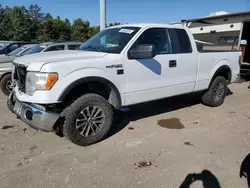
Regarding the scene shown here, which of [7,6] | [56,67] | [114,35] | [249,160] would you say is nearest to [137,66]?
[114,35]

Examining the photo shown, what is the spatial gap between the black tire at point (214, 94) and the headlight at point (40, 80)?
160 inches

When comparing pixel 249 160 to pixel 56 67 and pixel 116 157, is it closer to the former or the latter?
pixel 116 157

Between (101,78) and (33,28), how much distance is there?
43125 mm

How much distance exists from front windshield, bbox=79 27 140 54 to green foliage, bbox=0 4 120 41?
35.8 metres

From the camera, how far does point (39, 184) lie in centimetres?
273

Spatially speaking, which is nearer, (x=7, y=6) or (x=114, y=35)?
(x=114, y=35)

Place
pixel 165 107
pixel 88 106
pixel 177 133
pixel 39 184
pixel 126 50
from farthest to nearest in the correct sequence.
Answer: pixel 165 107, pixel 177 133, pixel 126 50, pixel 88 106, pixel 39 184

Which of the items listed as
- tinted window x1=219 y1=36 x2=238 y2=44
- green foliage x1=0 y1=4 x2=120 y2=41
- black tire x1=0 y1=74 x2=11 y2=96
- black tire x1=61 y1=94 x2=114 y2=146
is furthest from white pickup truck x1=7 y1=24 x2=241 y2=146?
green foliage x1=0 y1=4 x2=120 y2=41

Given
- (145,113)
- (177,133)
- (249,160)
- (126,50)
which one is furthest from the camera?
(145,113)

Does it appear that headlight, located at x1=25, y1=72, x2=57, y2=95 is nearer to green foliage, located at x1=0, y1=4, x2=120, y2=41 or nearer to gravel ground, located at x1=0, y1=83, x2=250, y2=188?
gravel ground, located at x1=0, y1=83, x2=250, y2=188

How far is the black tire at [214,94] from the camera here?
18.7ft

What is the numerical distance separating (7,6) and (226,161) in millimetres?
54231

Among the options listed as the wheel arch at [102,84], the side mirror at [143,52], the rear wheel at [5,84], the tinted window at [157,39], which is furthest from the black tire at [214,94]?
the rear wheel at [5,84]

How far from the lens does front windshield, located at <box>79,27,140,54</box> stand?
A: 12.9 feet
